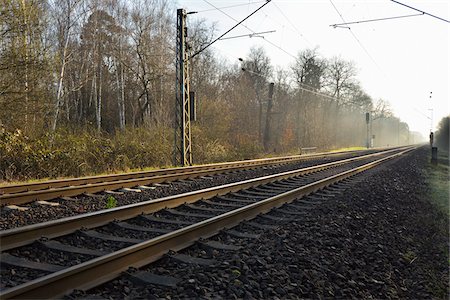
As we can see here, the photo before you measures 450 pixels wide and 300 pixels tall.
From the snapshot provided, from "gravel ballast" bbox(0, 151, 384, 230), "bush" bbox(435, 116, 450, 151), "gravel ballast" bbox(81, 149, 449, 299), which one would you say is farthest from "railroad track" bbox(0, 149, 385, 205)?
"bush" bbox(435, 116, 450, 151)

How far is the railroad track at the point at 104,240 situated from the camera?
3697 millimetres

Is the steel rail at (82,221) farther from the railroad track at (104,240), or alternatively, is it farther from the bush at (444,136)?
the bush at (444,136)

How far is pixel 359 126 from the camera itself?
89.4m

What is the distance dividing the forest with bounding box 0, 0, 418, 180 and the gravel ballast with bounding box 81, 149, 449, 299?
10.1 m

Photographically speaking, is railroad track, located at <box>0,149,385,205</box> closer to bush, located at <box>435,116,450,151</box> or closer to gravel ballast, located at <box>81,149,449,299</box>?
gravel ballast, located at <box>81,149,449,299</box>

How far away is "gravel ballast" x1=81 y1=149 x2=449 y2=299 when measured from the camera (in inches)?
156

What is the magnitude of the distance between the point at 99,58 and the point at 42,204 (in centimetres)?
2604

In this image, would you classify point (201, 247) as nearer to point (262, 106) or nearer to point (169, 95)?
point (169, 95)

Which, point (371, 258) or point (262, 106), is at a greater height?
point (262, 106)

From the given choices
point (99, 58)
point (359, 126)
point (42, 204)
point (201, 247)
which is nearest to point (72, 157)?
point (42, 204)

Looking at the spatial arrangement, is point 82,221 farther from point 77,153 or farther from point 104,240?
point 77,153

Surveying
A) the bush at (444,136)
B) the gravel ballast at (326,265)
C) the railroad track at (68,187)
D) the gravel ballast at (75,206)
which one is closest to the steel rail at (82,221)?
the gravel ballast at (75,206)

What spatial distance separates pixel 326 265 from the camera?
499 centimetres

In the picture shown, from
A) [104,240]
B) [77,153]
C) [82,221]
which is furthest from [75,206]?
[77,153]
